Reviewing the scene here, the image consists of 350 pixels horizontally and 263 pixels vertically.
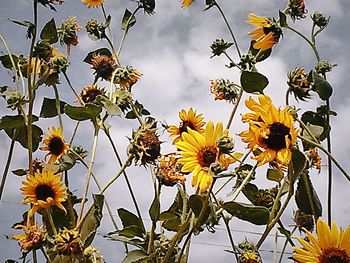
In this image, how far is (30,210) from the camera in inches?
26.6

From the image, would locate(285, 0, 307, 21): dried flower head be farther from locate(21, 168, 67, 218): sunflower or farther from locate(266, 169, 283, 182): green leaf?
locate(21, 168, 67, 218): sunflower

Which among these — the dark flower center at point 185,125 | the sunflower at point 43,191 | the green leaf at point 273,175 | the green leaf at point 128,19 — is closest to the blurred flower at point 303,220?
the green leaf at point 273,175

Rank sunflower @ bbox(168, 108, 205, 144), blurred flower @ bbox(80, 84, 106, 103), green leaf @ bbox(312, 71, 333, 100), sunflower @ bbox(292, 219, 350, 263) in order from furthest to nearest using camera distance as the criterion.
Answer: blurred flower @ bbox(80, 84, 106, 103) → sunflower @ bbox(168, 108, 205, 144) → green leaf @ bbox(312, 71, 333, 100) → sunflower @ bbox(292, 219, 350, 263)

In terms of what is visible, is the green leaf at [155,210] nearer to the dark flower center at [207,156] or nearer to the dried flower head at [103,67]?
the dark flower center at [207,156]

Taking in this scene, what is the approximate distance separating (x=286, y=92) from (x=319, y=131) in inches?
1.9

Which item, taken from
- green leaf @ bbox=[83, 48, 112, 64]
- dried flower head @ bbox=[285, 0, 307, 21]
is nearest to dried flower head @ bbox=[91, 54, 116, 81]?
green leaf @ bbox=[83, 48, 112, 64]

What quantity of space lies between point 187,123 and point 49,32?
0.20 metres

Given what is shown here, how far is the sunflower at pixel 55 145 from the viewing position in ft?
2.50

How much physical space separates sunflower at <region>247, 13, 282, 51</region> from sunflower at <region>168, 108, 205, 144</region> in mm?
100

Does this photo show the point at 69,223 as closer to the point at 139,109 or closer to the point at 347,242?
the point at 139,109

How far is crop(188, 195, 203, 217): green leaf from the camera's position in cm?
54

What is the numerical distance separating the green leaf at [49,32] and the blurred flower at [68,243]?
27cm

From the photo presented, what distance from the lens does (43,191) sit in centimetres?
67

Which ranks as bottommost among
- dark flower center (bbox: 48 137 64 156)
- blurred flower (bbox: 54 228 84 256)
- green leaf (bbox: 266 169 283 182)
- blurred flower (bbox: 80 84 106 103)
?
blurred flower (bbox: 54 228 84 256)
